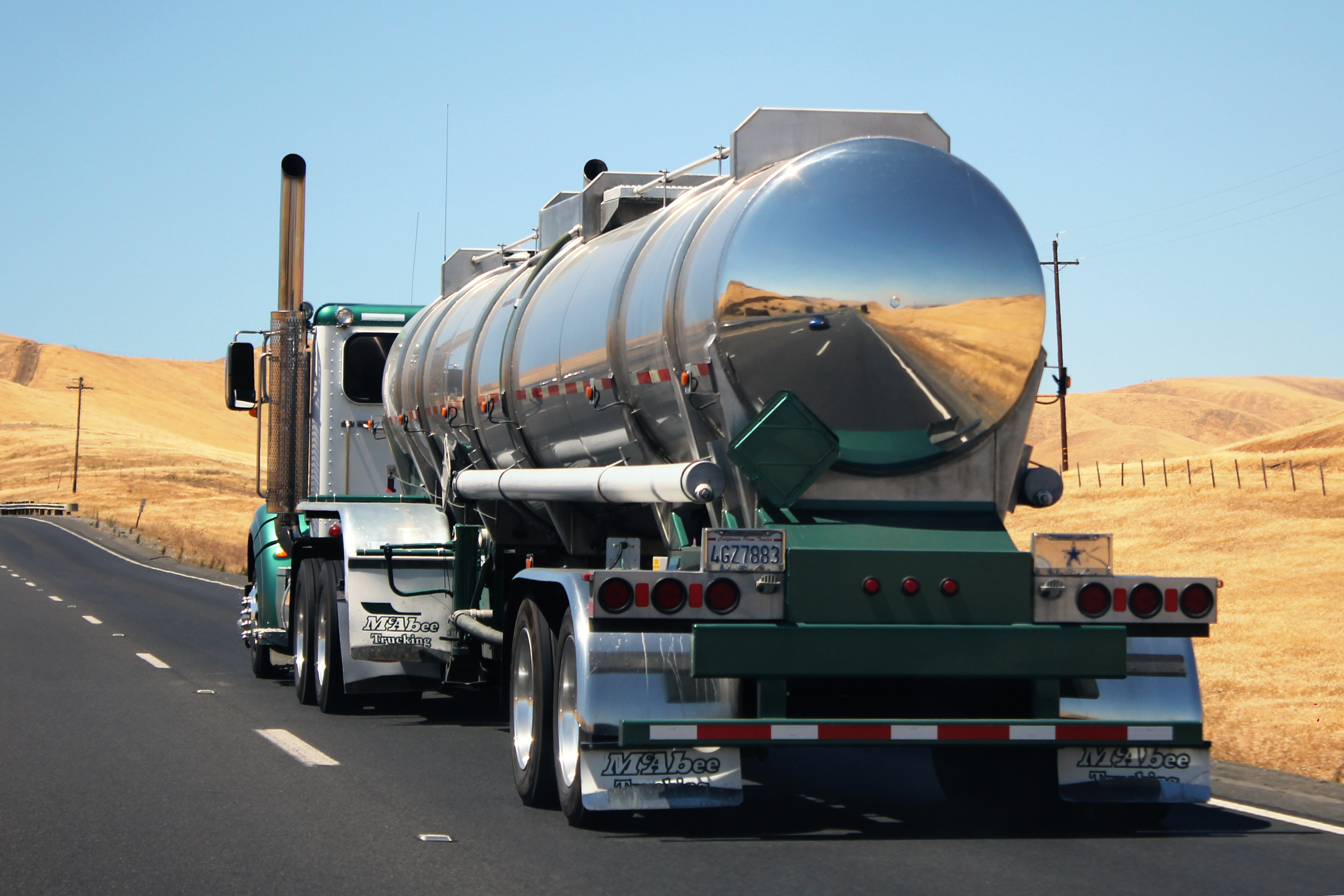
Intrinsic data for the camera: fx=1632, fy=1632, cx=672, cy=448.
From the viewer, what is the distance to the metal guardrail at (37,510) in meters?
82.2

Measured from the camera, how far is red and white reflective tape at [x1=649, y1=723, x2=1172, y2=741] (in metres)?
7.07

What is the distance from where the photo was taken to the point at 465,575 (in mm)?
11945

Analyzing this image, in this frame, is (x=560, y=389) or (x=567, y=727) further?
(x=560, y=389)

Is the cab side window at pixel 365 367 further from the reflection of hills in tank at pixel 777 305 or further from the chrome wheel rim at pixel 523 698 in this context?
the reflection of hills in tank at pixel 777 305

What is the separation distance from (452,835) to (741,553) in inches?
74.3

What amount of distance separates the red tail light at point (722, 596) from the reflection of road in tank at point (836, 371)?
0.92m

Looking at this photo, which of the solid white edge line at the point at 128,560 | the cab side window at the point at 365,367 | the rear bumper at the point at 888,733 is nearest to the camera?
the rear bumper at the point at 888,733

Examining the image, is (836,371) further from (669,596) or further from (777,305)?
(669,596)

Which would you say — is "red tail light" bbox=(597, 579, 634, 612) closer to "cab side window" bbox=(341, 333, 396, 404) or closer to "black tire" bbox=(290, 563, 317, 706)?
"black tire" bbox=(290, 563, 317, 706)

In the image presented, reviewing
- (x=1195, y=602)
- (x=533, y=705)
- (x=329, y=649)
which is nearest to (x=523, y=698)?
(x=533, y=705)

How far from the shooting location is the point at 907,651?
7227 mm

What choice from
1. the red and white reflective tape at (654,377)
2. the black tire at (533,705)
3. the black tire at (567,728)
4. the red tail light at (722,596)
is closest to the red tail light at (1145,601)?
the red tail light at (722,596)

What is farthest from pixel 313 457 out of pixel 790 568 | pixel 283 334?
pixel 790 568

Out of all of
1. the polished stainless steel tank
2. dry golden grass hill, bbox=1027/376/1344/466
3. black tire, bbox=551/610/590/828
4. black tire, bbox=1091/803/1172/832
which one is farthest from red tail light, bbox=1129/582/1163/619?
dry golden grass hill, bbox=1027/376/1344/466
